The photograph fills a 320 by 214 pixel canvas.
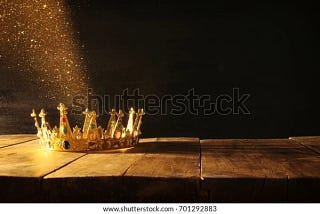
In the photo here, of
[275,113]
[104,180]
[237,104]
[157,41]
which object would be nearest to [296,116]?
[275,113]

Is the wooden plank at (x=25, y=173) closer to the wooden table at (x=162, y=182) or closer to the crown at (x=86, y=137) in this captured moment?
the wooden table at (x=162, y=182)

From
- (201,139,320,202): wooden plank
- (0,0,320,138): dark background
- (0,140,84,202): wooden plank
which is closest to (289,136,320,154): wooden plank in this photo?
(201,139,320,202): wooden plank

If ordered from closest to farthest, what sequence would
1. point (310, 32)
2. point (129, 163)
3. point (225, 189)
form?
point (225, 189)
point (129, 163)
point (310, 32)

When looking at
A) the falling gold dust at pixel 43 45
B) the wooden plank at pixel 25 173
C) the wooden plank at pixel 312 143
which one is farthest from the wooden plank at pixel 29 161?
the falling gold dust at pixel 43 45

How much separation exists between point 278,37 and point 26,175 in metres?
2.06

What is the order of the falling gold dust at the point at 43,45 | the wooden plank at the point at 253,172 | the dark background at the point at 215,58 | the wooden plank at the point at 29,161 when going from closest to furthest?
the wooden plank at the point at 253,172 < the wooden plank at the point at 29,161 < the dark background at the point at 215,58 < the falling gold dust at the point at 43,45

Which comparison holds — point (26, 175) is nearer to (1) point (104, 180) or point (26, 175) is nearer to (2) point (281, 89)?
(1) point (104, 180)

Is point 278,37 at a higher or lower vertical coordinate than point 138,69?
higher

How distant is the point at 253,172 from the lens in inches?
42.4

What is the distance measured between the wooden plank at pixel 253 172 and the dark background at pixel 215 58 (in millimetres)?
1208

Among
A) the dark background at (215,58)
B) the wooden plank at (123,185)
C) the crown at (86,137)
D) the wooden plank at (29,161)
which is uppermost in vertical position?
the dark background at (215,58)

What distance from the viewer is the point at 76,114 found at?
9.18 ft

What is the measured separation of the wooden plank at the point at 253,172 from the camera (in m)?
1.01

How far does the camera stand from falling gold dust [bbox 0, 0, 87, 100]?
281 cm
